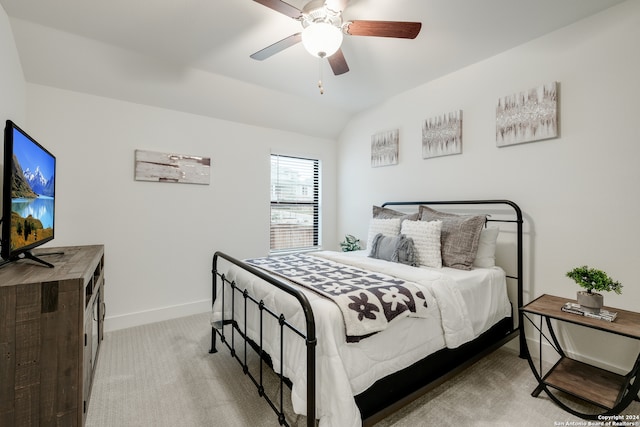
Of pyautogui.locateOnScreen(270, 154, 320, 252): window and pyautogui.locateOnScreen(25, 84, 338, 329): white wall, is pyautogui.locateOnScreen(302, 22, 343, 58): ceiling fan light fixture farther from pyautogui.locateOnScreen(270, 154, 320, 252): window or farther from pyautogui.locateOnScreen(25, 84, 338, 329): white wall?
pyautogui.locateOnScreen(270, 154, 320, 252): window

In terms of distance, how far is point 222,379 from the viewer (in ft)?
6.62

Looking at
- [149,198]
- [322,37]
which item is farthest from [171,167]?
[322,37]

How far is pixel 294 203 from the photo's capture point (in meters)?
4.23

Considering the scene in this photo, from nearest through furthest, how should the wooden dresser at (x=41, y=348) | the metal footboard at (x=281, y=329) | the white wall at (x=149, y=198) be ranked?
the wooden dresser at (x=41, y=348) < the metal footboard at (x=281, y=329) < the white wall at (x=149, y=198)

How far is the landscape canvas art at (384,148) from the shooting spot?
3.53 meters

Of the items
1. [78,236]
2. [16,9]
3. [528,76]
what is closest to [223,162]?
[78,236]

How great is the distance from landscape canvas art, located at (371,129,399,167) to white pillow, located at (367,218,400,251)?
38.2 inches

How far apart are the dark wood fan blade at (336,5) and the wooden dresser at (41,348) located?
197 centimetres

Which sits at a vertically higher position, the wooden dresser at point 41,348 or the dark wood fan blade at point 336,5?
the dark wood fan blade at point 336,5

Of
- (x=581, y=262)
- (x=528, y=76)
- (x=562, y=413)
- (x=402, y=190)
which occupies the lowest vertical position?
(x=562, y=413)

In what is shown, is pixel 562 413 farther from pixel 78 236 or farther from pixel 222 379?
pixel 78 236

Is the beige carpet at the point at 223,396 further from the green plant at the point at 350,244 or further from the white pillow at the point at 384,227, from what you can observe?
the green plant at the point at 350,244

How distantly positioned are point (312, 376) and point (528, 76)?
285cm

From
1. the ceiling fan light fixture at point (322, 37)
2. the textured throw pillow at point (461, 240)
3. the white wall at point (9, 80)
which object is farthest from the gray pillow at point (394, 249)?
the white wall at point (9, 80)
